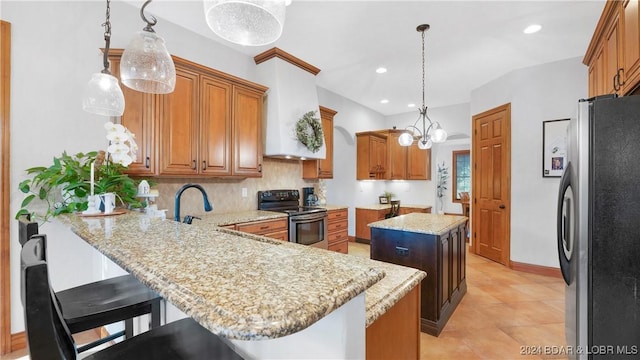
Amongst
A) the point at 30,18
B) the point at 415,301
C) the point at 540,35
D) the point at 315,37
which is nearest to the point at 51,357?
the point at 415,301

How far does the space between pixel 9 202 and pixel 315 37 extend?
123 inches

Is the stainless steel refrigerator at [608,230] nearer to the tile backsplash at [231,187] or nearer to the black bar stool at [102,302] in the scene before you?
the black bar stool at [102,302]

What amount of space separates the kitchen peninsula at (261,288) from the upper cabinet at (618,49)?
2.38 metres

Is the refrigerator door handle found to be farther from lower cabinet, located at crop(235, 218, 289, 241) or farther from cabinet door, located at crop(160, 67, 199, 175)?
cabinet door, located at crop(160, 67, 199, 175)

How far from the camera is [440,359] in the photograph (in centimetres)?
202

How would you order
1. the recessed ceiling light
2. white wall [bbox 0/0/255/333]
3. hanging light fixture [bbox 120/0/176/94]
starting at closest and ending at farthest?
hanging light fixture [bbox 120/0/176/94], white wall [bbox 0/0/255/333], the recessed ceiling light

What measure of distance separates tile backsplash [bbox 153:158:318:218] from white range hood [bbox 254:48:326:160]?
485mm

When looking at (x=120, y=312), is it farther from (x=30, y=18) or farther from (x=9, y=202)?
(x=30, y=18)

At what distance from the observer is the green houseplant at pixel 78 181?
1.77m

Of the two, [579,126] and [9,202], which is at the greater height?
[579,126]

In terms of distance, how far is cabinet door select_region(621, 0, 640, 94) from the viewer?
179 centimetres

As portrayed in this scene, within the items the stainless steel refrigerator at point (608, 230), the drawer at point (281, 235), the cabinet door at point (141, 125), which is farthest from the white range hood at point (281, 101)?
the stainless steel refrigerator at point (608, 230)

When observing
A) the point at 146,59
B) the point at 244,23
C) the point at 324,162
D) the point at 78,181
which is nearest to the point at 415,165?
the point at 324,162

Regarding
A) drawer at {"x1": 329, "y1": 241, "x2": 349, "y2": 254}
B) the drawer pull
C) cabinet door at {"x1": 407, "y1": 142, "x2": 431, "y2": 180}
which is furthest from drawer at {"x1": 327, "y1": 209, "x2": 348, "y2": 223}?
cabinet door at {"x1": 407, "y1": 142, "x2": 431, "y2": 180}
